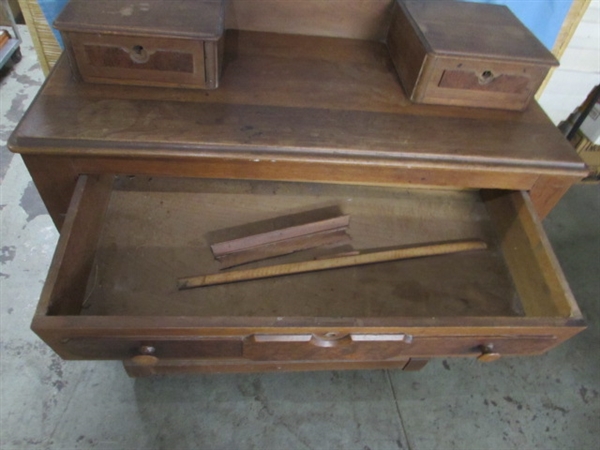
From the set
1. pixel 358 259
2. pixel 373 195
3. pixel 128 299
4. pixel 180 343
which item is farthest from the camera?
pixel 373 195

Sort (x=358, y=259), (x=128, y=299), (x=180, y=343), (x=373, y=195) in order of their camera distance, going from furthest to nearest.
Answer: (x=373, y=195), (x=358, y=259), (x=128, y=299), (x=180, y=343)

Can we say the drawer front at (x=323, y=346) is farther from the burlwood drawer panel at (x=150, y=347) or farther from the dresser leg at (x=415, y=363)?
the dresser leg at (x=415, y=363)

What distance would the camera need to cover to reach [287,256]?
0.98m

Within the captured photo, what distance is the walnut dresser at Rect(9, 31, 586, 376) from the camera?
0.74 m

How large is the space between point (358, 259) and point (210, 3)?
60cm

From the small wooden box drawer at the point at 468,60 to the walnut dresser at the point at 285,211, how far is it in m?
0.03

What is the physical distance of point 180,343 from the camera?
28.5 inches

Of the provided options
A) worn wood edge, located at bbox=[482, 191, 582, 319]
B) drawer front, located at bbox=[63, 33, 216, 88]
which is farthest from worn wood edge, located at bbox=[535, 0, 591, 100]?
drawer front, located at bbox=[63, 33, 216, 88]

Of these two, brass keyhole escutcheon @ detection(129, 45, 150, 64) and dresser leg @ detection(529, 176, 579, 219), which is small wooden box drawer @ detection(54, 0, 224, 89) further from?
dresser leg @ detection(529, 176, 579, 219)

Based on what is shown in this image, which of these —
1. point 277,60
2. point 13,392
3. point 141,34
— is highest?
point 141,34

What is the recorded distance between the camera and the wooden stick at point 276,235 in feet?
3.11

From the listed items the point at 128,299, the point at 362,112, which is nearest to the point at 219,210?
the point at 128,299

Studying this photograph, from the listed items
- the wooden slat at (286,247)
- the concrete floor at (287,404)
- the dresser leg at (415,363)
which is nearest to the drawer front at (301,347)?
the dresser leg at (415,363)

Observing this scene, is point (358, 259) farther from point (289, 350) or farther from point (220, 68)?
point (220, 68)
